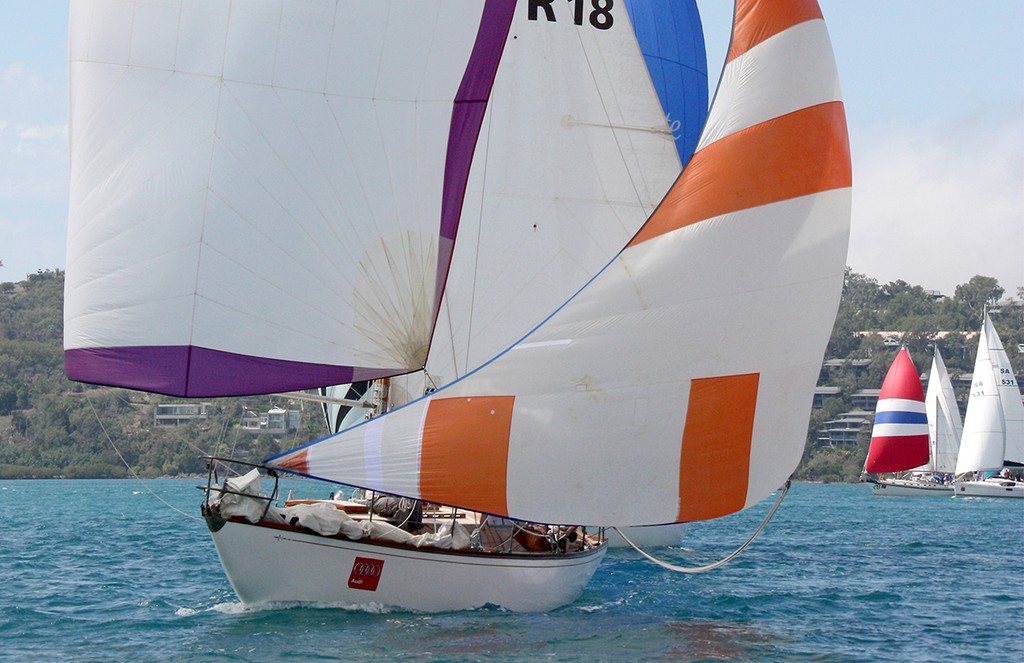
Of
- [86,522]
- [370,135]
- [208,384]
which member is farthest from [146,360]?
[86,522]

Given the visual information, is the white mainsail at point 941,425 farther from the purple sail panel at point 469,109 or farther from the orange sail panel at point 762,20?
the purple sail panel at point 469,109

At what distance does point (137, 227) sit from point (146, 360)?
133 centimetres

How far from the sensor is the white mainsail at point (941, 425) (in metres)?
61.6

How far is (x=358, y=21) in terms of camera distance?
12.7 metres

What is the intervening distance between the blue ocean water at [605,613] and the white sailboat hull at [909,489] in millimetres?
31388

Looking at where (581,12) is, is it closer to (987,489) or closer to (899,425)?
(899,425)

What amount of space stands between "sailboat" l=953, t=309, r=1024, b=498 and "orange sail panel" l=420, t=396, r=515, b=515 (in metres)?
48.4

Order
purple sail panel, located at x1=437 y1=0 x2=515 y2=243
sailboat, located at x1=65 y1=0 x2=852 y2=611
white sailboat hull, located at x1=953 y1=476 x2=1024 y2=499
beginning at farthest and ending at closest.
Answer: white sailboat hull, located at x1=953 y1=476 x2=1024 y2=499
purple sail panel, located at x1=437 y1=0 x2=515 y2=243
sailboat, located at x1=65 y1=0 x2=852 y2=611

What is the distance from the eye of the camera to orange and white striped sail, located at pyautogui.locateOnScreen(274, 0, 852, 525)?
1168cm

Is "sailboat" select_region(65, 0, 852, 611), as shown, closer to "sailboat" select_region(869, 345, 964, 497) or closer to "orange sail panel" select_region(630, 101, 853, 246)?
"orange sail panel" select_region(630, 101, 853, 246)

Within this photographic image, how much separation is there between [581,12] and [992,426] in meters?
44.7

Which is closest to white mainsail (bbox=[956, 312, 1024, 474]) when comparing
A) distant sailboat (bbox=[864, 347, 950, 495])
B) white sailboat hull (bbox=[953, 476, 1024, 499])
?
white sailboat hull (bbox=[953, 476, 1024, 499])

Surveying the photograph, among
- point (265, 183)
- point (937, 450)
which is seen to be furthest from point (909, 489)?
point (265, 183)

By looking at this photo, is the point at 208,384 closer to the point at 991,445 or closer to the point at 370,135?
the point at 370,135
